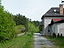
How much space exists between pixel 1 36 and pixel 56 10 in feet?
196

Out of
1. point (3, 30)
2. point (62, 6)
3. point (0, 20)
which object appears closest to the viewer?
point (0, 20)

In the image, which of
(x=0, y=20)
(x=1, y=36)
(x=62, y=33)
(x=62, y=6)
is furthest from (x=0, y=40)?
(x=62, y=6)

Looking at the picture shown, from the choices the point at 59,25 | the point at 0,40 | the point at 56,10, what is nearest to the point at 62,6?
the point at 56,10

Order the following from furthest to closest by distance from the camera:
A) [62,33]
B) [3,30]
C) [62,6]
Answer: [62,6], [62,33], [3,30]

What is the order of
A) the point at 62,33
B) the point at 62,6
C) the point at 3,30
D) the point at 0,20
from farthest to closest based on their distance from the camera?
the point at 62,6 < the point at 62,33 < the point at 3,30 < the point at 0,20

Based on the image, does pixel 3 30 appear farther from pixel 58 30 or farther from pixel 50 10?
pixel 50 10

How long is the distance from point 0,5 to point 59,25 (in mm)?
36525

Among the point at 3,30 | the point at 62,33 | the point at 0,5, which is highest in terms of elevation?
the point at 0,5

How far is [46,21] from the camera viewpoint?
85.4 meters

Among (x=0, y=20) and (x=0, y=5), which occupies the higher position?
(x=0, y=5)

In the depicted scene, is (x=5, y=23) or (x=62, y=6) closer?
(x=5, y=23)

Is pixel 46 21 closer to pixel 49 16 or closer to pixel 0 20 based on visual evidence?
pixel 49 16

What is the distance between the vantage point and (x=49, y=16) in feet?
275

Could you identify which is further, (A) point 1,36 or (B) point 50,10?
(B) point 50,10
